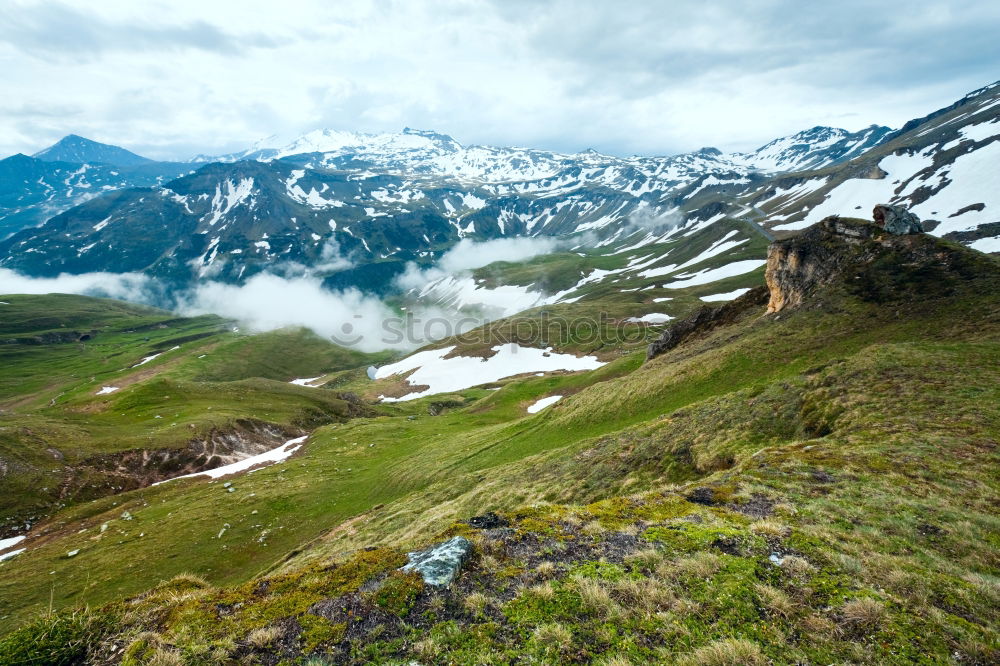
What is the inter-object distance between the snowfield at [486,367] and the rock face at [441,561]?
112 metres

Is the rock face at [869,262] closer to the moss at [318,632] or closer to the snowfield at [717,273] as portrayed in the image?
the moss at [318,632]

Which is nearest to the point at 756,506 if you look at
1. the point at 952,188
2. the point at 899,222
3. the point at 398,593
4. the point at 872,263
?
the point at 398,593

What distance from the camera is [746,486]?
606 inches

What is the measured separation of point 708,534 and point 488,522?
21.1ft

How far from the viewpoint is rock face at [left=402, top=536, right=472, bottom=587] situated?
970cm

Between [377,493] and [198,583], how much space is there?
34.2m

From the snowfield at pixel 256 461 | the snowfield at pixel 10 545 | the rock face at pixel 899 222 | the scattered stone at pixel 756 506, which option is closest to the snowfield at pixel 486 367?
the snowfield at pixel 256 461

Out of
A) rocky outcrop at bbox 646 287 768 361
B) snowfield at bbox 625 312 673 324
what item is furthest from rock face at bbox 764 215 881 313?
snowfield at bbox 625 312 673 324

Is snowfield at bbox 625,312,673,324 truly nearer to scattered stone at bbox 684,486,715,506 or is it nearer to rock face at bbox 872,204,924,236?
rock face at bbox 872,204,924,236

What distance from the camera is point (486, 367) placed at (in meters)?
144

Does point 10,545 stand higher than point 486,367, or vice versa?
point 10,545

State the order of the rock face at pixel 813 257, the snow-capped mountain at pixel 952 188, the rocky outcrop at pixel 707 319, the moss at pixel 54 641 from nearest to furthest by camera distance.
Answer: the moss at pixel 54 641 → the rock face at pixel 813 257 → the rocky outcrop at pixel 707 319 → the snow-capped mountain at pixel 952 188

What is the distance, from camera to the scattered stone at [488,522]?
509 inches

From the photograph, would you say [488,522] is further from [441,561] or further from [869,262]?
[869,262]
